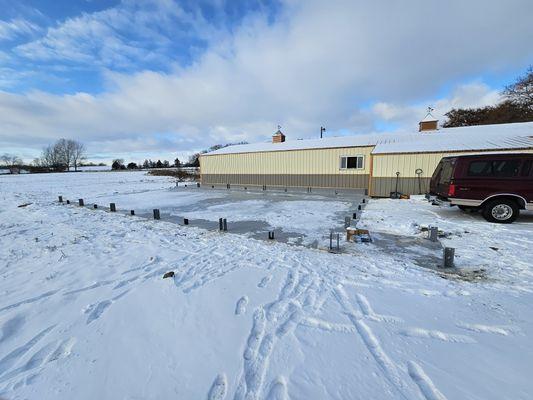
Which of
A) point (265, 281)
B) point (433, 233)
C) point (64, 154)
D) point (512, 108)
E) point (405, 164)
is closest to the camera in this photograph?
point (265, 281)

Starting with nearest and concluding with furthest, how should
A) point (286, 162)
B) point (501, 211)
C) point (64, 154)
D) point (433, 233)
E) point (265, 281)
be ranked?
1. point (265, 281)
2. point (433, 233)
3. point (501, 211)
4. point (286, 162)
5. point (64, 154)

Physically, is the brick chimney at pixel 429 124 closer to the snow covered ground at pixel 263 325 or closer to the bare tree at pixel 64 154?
the snow covered ground at pixel 263 325

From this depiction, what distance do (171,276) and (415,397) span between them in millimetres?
3645

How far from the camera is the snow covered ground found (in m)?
2.25

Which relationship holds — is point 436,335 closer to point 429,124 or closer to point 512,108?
point 429,124

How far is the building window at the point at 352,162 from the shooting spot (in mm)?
17047

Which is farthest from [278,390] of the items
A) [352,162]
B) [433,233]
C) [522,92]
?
[522,92]

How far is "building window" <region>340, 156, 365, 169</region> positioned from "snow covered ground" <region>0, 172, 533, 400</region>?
11.8 m

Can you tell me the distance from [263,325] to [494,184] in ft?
26.3

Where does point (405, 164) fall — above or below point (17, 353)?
above

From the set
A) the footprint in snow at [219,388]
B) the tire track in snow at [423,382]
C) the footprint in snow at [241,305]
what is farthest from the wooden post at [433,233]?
the footprint in snow at [219,388]

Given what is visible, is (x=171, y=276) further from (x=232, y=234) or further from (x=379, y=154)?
(x=379, y=154)

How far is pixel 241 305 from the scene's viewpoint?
3.48m

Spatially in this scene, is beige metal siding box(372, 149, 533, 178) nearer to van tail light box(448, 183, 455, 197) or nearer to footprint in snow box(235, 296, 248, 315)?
van tail light box(448, 183, 455, 197)
